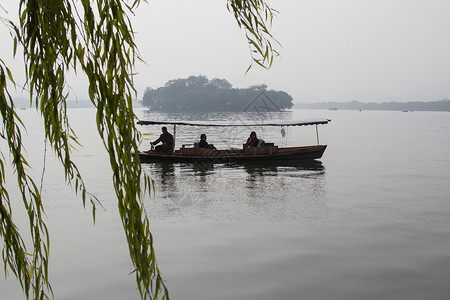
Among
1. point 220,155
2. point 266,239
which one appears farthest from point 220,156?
point 266,239

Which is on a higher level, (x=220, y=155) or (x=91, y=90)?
(x=91, y=90)

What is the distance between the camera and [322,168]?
1017 inches

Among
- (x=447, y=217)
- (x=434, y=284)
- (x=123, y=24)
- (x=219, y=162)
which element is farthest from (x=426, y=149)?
(x=123, y=24)

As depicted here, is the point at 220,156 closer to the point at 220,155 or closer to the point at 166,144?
the point at 220,155

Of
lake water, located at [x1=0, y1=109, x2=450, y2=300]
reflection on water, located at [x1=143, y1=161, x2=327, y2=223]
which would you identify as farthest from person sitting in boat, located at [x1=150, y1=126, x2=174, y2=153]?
lake water, located at [x1=0, y1=109, x2=450, y2=300]

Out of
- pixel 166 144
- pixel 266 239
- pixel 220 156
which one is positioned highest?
pixel 166 144

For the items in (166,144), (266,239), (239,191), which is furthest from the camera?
(166,144)

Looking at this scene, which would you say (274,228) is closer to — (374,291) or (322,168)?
(374,291)

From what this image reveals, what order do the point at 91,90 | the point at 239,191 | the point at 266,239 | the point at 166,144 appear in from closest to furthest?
the point at 91,90 < the point at 266,239 < the point at 239,191 < the point at 166,144

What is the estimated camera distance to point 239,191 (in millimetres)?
17844

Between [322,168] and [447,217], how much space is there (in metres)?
12.0

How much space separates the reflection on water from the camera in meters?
14.3

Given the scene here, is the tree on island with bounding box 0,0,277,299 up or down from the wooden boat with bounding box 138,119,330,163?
up

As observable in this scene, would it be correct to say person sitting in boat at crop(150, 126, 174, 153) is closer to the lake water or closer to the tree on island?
the lake water
